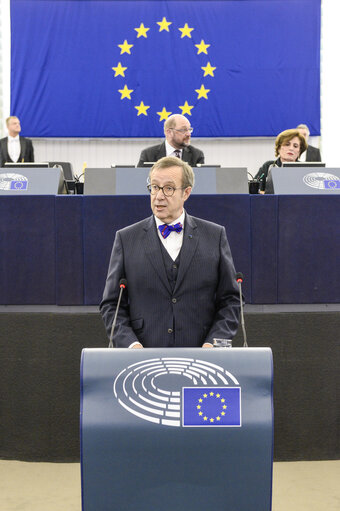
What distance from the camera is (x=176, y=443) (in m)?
2.17

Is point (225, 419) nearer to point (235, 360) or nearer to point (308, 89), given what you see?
point (235, 360)

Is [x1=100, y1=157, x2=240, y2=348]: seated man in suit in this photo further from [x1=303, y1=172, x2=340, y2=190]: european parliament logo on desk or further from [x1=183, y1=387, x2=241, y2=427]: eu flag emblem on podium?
[x1=303, y1=172, x2=340, y2=190]: european parliament logo on desk

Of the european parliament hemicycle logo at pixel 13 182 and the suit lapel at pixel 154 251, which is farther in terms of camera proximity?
the european parliament hemicycle logo at pixel 13 182

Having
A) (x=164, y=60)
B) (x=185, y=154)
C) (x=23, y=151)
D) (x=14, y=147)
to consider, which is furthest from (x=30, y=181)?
(x=164, y=60)

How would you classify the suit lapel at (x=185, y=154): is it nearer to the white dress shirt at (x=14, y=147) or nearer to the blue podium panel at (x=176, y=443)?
the white dress shirt at (x=14, y=147)

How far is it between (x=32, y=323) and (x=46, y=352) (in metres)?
0.18

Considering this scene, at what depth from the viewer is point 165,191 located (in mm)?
2715

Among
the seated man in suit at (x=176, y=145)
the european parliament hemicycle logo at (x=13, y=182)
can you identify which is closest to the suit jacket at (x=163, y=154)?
the seated man in suit at (x=176, y=145)

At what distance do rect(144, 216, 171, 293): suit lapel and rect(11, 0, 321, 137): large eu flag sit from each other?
637cm

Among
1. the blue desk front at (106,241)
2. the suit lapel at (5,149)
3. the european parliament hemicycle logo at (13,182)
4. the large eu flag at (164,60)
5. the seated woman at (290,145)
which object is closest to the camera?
the blue desk front at (106,241)

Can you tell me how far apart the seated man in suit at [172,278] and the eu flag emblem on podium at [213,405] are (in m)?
0.54

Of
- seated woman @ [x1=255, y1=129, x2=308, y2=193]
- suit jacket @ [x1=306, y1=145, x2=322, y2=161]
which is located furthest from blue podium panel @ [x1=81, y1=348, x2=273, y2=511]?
suit jacket @ [x1=306, y1=145, x2=322, y2=161]

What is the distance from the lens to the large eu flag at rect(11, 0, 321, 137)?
8.91 metres

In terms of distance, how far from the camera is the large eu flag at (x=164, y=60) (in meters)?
8.91
